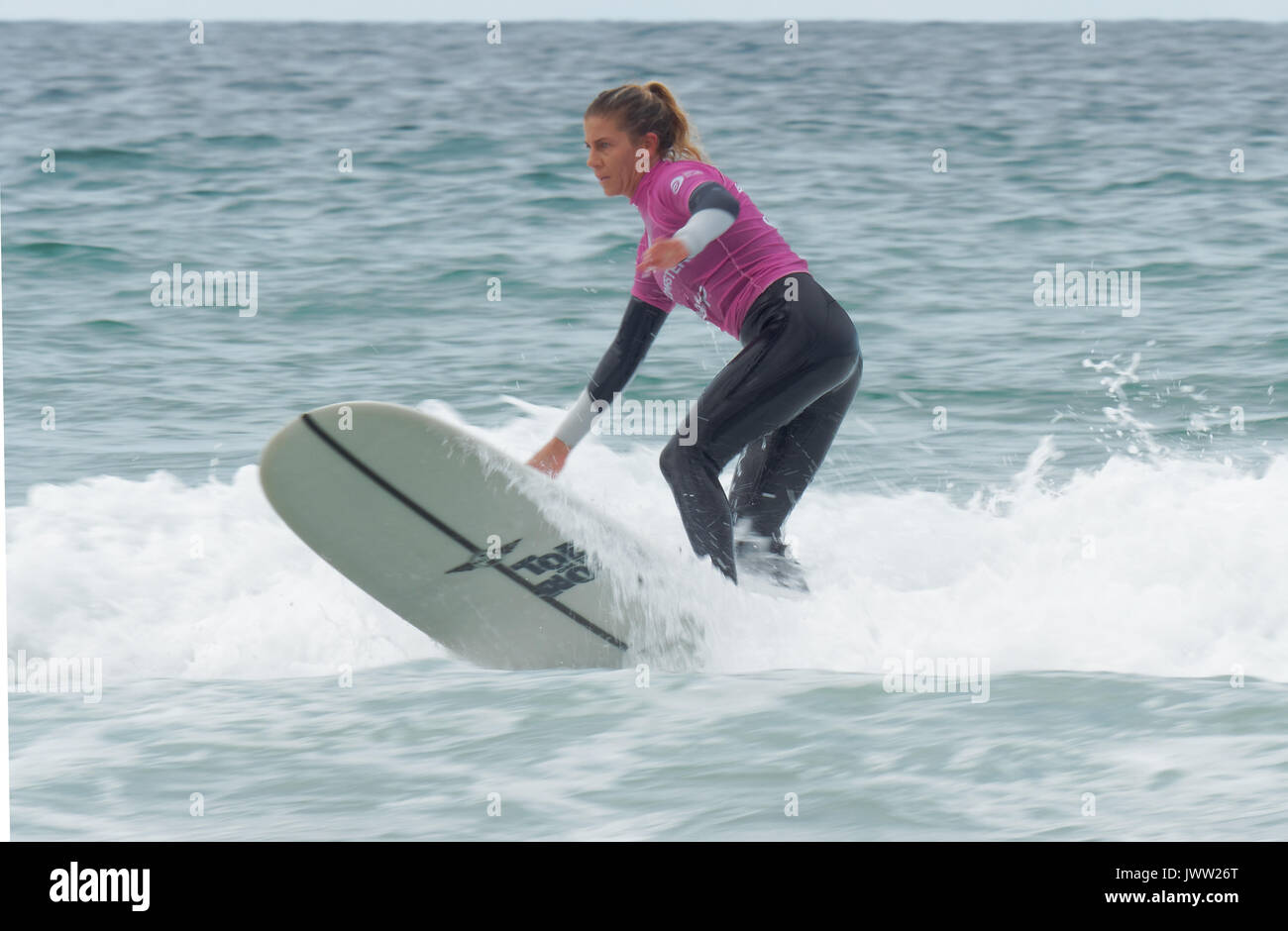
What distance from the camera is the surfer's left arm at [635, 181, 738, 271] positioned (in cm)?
364

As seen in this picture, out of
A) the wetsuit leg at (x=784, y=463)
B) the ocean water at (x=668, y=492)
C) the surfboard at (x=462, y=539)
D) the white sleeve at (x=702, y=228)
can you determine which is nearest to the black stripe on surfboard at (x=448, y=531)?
the surfboard at (x=462, y=539)

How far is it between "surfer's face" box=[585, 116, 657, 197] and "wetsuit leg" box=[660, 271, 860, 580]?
0.52 metres

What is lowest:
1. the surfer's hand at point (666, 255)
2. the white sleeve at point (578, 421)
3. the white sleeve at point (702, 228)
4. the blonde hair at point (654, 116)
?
the white sleeve at point (578, 421)

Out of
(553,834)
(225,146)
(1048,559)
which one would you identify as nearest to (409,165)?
(225,146)

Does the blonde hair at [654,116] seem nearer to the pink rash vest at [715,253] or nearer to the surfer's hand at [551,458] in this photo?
the pink rash vest at [715,253]

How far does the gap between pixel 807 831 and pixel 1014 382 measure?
5.35m

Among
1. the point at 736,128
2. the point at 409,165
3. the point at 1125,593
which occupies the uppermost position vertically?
the point at 736,128

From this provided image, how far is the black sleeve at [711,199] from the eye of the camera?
3793mm

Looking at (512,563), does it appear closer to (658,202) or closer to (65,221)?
(658,202)

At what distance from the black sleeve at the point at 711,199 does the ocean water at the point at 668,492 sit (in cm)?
109

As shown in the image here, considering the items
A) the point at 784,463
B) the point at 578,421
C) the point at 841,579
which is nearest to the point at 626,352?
the point at 578,421

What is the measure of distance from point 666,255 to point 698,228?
0.14m

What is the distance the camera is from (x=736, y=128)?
17578 millimetres

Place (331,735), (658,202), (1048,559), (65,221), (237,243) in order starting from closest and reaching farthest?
1. (331,735)
2. (658,202)
3. (1048,559)
4. (237,243)
5. (65,221)
